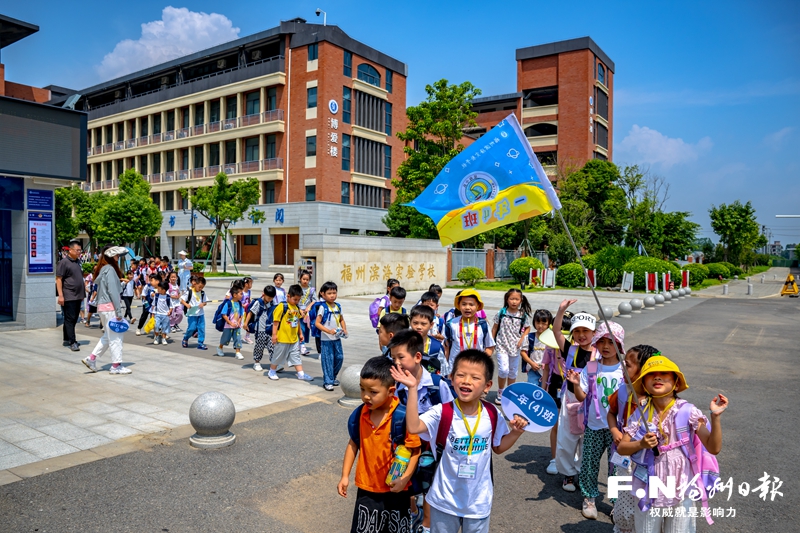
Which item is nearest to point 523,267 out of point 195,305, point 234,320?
point 195,305

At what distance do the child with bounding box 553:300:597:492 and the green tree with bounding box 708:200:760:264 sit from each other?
189ft

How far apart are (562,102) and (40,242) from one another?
5174cm

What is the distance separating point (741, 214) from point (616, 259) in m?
29.7

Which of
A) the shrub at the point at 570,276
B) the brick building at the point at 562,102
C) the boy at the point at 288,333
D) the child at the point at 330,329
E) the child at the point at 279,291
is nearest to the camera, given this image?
the child at the point at 330,329

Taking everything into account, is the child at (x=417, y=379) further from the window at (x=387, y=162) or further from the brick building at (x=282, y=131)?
the window at (x=387, y=162)

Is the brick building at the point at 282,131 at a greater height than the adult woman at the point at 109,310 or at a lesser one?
greater

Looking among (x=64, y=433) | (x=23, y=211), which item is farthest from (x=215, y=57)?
(x=64, y=433)

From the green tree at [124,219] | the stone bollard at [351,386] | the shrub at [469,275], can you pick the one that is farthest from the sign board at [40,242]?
the green tree at [124,219]

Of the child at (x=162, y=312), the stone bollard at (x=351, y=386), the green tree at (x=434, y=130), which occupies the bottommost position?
the stone bollard at (x=351, y=386)

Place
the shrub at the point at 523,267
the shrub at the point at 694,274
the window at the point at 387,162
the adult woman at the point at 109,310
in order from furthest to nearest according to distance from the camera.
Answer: the window at the point at 387,162 → the shrub at the point at 694,274 → the shrub at the point at 523,267 → the adult woman at the point at 109,310

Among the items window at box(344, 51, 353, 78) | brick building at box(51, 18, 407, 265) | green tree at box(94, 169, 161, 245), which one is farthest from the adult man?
window at box(344, 51, 353, 78)

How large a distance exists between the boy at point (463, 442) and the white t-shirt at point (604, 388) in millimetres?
1609

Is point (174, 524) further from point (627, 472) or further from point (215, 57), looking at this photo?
point (215, 57)

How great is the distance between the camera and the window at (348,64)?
42.5 m
